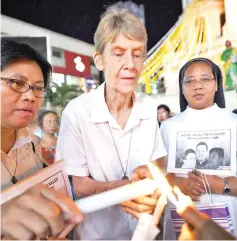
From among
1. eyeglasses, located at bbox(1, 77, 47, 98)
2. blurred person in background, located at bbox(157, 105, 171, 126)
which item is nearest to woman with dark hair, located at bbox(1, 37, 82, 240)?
eyeglasses, located at bbox(1, 77, 47, 98)

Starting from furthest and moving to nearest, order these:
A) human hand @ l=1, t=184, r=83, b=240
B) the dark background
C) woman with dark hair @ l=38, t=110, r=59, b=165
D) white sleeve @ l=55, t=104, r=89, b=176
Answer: woman with dark hair @ l=38, t=110, r=59, b=165, the dark background, white sleeve @ l=55, t=104, r=89, b=176, human hand @ l=1, t=184, r=83, b=240

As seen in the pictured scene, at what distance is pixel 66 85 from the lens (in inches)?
50.9

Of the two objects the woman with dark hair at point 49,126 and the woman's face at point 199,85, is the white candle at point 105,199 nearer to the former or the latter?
the woman's face at point 199,85

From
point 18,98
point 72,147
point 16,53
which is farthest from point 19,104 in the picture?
point 72,147

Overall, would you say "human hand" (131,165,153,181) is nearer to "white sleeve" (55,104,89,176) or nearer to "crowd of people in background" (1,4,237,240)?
"crowd of people in background" (1,4,237,240)

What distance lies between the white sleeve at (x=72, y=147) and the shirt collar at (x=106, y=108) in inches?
2.5

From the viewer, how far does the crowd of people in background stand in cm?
82

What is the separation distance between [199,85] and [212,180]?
1.05 feet

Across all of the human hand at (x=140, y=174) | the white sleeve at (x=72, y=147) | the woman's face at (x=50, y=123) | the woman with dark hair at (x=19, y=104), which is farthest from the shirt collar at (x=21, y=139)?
the woman's face at (x=50, y=123)

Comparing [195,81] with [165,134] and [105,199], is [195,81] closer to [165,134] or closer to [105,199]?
[165,134]

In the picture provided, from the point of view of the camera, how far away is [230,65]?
1.26 m

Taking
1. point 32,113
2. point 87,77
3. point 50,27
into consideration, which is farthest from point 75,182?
point 50,27

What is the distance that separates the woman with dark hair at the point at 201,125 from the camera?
3.17 feet

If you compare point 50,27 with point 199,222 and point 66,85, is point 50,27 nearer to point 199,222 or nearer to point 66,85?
point 66,85
